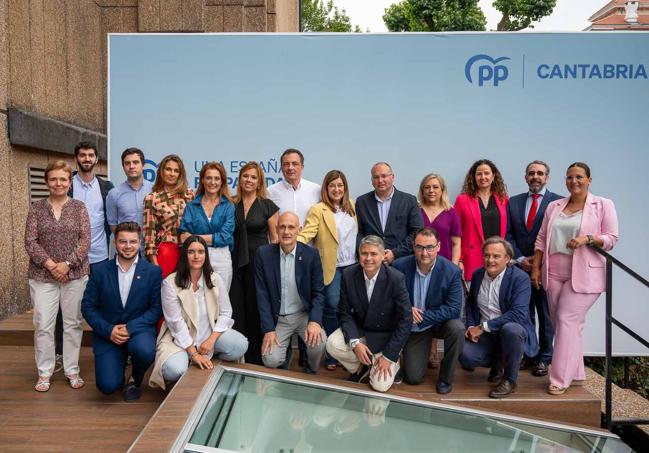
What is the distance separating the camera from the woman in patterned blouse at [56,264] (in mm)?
3805

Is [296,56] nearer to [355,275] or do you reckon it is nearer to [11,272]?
[355,275]

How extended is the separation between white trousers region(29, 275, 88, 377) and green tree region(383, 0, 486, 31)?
20.6 meters

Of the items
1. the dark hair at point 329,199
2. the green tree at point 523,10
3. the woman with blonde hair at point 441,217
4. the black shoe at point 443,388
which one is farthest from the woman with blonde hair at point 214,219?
the green tree at point 523,10

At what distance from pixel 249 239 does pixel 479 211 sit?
159 centimetres

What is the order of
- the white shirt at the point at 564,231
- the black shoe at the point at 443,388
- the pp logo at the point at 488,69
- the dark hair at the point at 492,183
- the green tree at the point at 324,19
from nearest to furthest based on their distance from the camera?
1. the black shoe at the point at 443,388
2. the white shirt at the point at 564,231
3. the dark hair at the point at 492,183
4. the pp logo at the point at 488,69
5. the green tree at the point at 324,19

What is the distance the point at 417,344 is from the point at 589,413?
3.47 feet

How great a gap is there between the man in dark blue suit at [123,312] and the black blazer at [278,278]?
2.02 feet

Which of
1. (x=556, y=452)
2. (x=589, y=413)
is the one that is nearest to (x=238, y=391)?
(x=556, y=452)

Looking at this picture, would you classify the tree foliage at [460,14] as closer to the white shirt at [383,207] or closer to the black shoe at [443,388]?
the white shirt at [383,207]

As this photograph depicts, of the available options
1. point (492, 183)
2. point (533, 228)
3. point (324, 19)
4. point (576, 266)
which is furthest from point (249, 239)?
point (324, 19)

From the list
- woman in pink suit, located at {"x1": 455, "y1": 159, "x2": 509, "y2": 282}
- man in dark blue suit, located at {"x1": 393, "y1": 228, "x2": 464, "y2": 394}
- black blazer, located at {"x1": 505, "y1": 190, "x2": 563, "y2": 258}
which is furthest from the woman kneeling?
black blazer, located at {"x1": 505, "y1": 190, "x2": 563, "y2": 258}

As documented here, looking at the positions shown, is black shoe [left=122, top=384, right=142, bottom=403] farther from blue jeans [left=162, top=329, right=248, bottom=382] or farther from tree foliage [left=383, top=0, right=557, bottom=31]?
tree foliage [left=383, top=0, right=557, bottom=31]

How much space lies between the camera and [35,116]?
5.53 m

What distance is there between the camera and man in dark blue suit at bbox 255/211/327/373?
3979 mm
